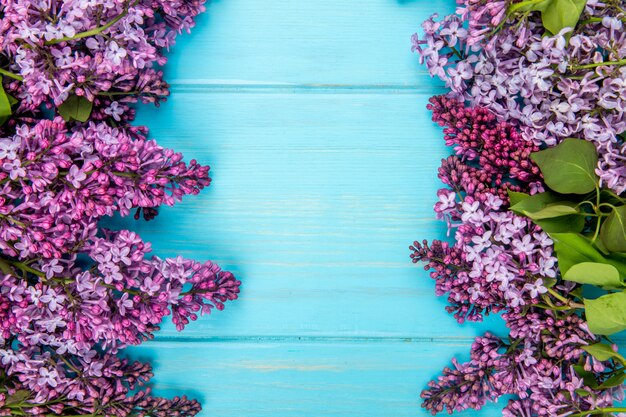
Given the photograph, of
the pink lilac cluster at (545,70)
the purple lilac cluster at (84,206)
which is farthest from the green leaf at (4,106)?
the pink lilac cluster at (545,70)

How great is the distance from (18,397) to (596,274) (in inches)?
38.3

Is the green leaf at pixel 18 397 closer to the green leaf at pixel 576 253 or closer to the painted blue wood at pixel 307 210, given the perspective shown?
the painted blue wood at pixel 307 210

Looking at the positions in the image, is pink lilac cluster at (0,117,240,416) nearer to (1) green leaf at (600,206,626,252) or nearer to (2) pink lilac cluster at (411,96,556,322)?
(2) pink lilac cluster at (411,96,556,322)

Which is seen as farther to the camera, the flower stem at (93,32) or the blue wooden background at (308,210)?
the blue wooden background at (308,210)

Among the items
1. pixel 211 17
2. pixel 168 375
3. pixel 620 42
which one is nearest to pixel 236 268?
pixel 168 375

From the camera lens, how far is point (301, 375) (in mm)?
1140

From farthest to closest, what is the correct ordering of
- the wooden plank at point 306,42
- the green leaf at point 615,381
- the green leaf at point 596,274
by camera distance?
1. the wooden plank at point 306,42
2. the green leaf at point 615,381
3. the green leaf at point 596,274

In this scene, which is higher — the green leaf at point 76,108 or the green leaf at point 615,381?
the green leaf at point 76,108

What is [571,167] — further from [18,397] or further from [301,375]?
[18,397]

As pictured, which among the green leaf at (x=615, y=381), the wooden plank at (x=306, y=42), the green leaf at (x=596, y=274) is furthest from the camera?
the wooden plank at (x=306, y=42)

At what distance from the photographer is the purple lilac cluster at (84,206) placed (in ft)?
2.88

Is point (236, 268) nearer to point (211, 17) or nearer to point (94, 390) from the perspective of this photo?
point (94, 390)

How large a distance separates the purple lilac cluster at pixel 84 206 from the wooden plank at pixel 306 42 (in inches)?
2.3

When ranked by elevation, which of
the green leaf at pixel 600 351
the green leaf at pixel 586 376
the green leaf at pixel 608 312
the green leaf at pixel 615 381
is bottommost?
the green leaf at pixel 586 376
